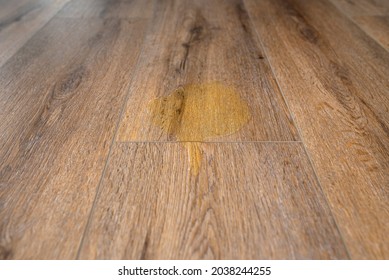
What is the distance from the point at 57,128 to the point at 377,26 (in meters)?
1.08

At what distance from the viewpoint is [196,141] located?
2.25 ft

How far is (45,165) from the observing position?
0.64 meters

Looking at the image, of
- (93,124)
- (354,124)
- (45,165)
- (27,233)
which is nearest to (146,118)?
(93,124)

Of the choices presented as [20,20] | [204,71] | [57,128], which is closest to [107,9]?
[20,20]

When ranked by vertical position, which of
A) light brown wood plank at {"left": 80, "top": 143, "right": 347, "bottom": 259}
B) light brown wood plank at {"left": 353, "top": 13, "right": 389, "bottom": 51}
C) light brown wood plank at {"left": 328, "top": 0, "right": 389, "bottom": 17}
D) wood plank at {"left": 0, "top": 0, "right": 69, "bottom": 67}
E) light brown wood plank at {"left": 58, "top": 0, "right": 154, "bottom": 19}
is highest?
light brown wood plank at {"left": 80, "top": 143, "right": 347, "bottom": 259}

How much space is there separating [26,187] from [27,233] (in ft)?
0.33

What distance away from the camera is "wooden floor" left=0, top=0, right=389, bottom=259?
516mm

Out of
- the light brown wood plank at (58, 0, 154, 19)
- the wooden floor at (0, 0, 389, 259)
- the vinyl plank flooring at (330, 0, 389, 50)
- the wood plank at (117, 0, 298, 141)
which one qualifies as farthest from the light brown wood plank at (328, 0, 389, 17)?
the light brown wood plank at (58, 0, 154, 19)

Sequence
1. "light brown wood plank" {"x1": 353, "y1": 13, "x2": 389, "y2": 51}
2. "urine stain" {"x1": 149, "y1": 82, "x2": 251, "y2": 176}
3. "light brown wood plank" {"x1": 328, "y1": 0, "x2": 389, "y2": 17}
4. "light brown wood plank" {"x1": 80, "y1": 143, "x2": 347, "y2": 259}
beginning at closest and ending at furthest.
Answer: "light brown wood plank" {"x1": 80, "y1": 143, "x2": 347, "y2": 259} → "urine stain" {"x1": 149, "y1": 82, "x2": 251, "y2": 176} → "light brown wood plank" {"x1": 353, "y1": 13, "x2": 389, "y2": 51} → "light brown wood plank" {"x1": 328, "y1": 0, "x2": 389, "y2": 17}

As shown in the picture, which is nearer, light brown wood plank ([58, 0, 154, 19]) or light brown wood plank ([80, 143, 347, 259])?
light brown wood plank ([80, 143, 347, 259])

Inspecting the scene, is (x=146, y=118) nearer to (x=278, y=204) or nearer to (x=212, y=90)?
(x=212, y=90)

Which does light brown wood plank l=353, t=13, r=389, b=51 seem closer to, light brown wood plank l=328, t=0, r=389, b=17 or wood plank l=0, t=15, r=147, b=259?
light brown wood plank l=328, t=0, r=389, b=17

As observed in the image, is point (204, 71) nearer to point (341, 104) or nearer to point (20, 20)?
point (341, 104)
